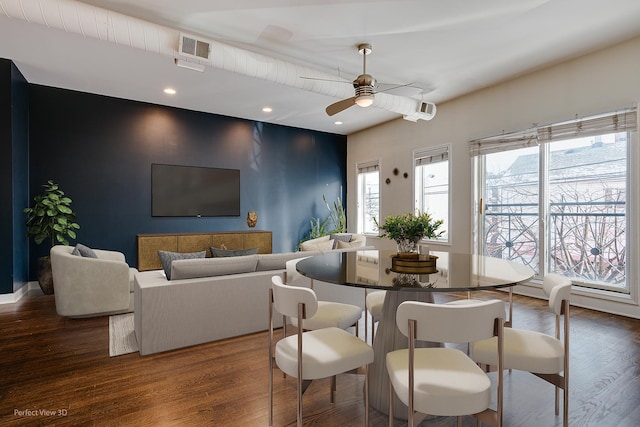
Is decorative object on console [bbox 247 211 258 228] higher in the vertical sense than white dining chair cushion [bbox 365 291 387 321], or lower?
higher

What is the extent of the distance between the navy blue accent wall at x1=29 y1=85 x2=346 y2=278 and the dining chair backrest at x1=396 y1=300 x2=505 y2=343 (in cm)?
550

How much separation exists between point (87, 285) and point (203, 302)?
62.7 inches

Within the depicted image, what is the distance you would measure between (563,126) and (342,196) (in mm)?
4650

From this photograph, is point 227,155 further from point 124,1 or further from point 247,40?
point 124,1

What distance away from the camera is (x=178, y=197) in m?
6.04

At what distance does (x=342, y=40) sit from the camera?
366 cm

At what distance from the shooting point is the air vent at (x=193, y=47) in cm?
320

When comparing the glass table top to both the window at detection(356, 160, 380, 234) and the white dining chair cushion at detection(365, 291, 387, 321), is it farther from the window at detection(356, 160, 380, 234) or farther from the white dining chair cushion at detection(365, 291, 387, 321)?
the window at detection(356, 160, 380, 234)

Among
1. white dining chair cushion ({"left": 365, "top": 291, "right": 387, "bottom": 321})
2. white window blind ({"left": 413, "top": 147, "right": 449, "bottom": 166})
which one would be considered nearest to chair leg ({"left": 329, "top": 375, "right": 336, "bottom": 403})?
white dining chair cushion ({"left": 365, "top": 291, "right": 387, "bottom": 321})

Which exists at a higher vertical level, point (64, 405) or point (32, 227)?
point (32, 227)

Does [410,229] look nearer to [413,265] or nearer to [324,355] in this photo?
[413,265]

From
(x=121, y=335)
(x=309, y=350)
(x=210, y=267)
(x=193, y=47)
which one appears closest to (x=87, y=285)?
(x=121, y=335)

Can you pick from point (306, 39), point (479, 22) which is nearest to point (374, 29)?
point (306, 39)

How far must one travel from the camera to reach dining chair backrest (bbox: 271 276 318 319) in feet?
5.19
